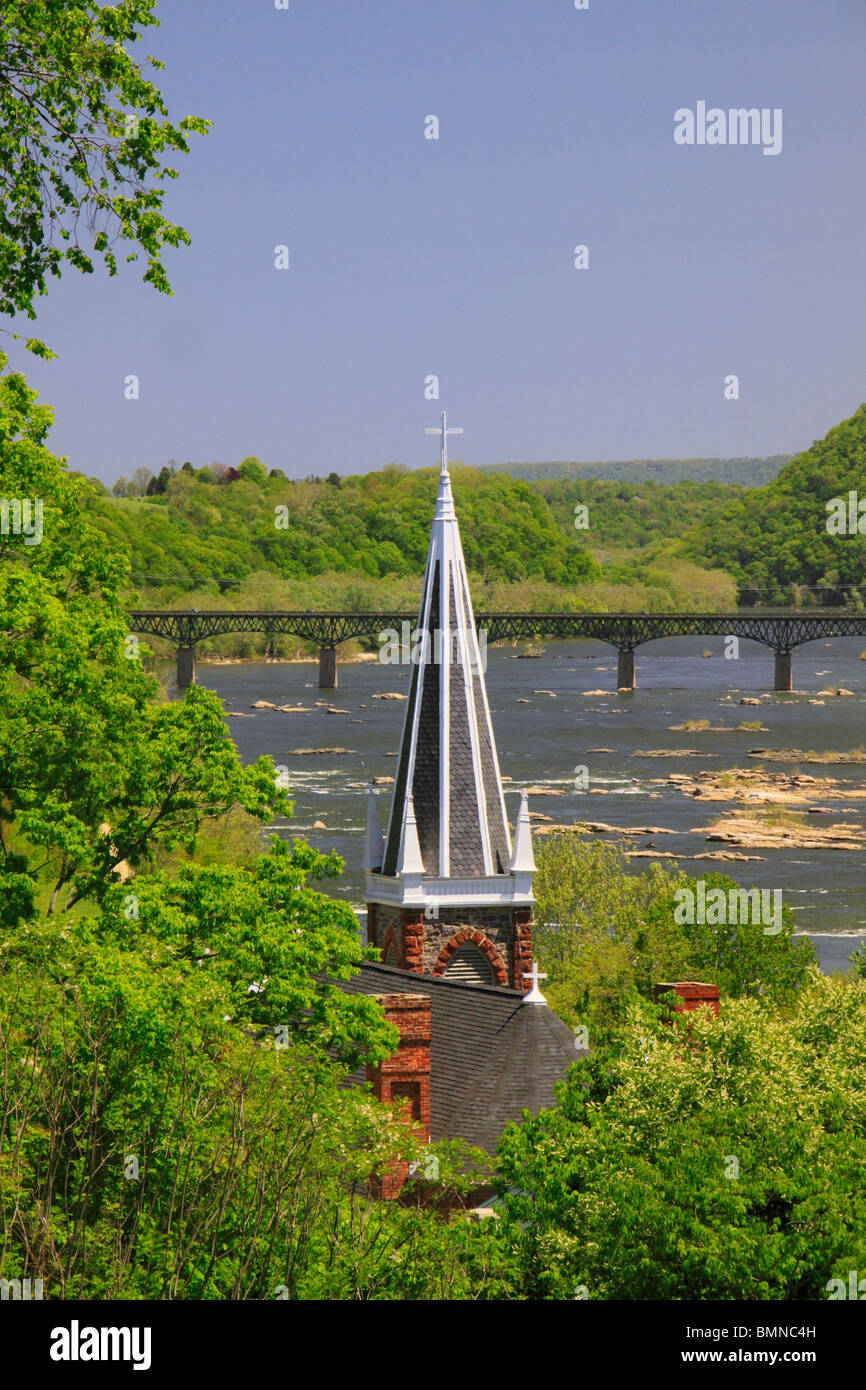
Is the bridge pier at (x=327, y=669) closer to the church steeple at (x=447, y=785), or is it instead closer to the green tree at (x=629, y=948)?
the green tree at (x=629, y=948)

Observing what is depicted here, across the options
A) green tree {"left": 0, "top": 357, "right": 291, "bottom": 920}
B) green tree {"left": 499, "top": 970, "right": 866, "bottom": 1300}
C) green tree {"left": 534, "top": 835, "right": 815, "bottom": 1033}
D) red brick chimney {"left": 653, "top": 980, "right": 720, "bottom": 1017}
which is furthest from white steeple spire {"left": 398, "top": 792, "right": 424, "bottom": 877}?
green tree {"left": 534, "top": 835, "right": 815, "bottom": 1033}

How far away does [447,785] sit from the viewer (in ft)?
96.9

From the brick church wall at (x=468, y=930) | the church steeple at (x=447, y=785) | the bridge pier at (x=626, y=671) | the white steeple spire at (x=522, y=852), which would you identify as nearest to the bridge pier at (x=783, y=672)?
the bridge pier at (x=626, y=671)

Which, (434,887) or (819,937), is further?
(819,937)

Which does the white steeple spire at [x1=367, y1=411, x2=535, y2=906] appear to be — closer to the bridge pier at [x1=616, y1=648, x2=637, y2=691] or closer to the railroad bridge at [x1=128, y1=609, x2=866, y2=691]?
the railroad bridge at [x1=128, y1=609, x2=866, y2=691]

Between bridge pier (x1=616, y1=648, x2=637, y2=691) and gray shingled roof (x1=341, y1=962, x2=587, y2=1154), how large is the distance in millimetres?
132830

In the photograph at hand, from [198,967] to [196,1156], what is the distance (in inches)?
247

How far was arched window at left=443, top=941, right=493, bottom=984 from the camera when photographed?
28812 mm

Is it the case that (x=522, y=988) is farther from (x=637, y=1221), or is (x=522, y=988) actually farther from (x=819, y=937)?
(x=819, y=937)

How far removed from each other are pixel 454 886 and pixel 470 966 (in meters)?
1.24
